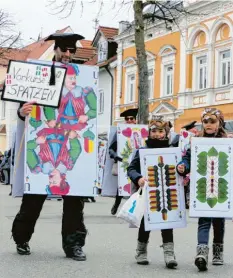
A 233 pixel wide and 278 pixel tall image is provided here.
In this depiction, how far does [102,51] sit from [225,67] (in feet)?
44.2

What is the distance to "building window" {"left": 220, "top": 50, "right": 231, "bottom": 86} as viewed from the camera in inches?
1080

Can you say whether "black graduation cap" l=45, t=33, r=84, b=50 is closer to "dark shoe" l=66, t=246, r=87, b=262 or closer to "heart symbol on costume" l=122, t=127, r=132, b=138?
"dark shoe" l=66, t=246, r=87, b=262

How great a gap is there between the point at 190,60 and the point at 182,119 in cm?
260

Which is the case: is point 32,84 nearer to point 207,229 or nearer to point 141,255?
point 141,255

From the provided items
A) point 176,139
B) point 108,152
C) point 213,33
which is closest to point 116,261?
point 108,152

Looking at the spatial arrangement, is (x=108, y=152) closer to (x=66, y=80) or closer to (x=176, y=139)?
(x=176, y=139)

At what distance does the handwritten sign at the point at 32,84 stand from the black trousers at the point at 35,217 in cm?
98

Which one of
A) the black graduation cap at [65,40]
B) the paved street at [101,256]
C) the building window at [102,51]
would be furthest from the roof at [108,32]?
the black graduation cap at [65,40]

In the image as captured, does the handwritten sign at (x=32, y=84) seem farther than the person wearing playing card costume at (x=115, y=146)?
No

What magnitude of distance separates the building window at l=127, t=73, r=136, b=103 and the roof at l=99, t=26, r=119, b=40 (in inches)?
160

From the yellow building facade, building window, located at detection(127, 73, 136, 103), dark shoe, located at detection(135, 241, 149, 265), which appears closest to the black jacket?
dark shoe, located at detection(135, 241, 149, 265)

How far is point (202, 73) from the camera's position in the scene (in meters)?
29.2

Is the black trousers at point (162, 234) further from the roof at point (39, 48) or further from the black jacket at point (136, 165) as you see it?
the roof at point (39, 48)

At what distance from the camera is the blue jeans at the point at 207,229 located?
6.31 metres
